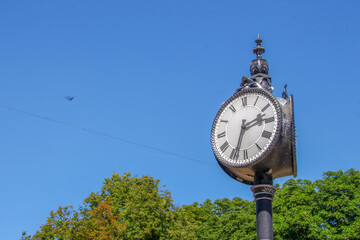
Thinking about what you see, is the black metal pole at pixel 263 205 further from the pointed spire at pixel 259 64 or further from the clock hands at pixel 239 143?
the pointed spire at pixel 259 64

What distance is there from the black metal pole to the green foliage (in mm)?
18411

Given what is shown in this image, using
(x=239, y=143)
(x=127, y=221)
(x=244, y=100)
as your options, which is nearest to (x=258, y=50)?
(x=244, y=100)

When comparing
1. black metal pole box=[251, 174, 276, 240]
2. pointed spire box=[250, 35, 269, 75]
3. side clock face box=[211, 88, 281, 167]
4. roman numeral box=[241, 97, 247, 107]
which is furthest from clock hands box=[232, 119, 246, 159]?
pointed spire box=[250, 35, 269, 75]

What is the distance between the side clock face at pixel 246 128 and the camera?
26.7ft

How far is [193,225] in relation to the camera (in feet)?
99.4

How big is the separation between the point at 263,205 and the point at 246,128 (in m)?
1.37

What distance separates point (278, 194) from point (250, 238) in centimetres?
534

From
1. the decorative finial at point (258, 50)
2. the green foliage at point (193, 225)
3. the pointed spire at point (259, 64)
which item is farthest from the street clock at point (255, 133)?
the green foliage at point (193, 225)

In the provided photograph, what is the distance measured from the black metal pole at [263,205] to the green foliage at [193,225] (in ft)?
60.4

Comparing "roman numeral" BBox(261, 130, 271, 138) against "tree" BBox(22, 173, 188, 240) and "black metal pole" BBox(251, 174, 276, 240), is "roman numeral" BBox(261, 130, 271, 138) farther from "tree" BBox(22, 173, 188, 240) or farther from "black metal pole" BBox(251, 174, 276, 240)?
"tree" BBox(22, 173, 188, 240)

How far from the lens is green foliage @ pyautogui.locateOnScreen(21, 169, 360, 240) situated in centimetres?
2675

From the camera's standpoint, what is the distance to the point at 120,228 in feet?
86.2

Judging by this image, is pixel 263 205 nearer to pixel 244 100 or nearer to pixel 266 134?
pixel 266 134

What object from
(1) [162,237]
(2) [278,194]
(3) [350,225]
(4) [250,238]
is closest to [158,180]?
(1) [162,237]
